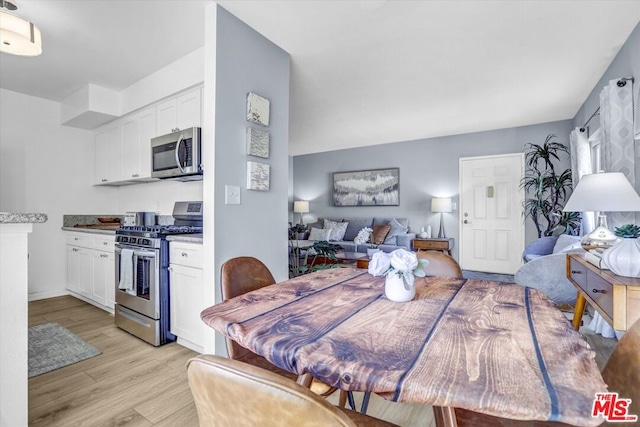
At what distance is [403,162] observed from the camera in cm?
594

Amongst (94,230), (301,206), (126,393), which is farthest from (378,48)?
(301,206)

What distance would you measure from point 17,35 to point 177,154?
111 cm

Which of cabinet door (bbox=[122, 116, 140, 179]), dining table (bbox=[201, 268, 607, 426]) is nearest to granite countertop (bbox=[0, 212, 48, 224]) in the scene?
dining table (bbox=[201, 268, 607, 426])

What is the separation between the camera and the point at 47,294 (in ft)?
12.2

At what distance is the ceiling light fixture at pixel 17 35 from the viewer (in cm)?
173

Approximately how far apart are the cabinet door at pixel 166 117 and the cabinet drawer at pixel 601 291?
338cm

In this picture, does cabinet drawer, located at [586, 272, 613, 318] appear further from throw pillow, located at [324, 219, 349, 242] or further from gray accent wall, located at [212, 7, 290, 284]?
throw pillow, located at [324, 219, 349, 242]

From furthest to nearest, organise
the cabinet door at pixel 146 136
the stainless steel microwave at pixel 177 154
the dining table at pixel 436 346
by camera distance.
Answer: the cabinet door at pixel 146 136, the stainless steel microwave at pixel 177 154, the dining table at pixel 436 346

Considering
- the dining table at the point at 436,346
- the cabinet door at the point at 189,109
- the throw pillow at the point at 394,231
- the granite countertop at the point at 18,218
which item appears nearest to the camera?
the dining table at the point at 436,346

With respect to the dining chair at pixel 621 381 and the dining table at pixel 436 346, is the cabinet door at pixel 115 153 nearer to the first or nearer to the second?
the dining table at pixel 436 346

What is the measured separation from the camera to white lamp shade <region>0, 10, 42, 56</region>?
1.73 metres

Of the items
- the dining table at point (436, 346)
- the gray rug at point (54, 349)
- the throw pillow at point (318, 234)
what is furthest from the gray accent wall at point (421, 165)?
the gray rug at point (54, 349)

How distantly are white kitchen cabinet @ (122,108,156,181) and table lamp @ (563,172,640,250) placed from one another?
379 centimetres

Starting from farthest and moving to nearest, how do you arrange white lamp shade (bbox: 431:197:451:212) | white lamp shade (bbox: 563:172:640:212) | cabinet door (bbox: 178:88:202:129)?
white lamp shade (bbox: 431:197:451:212), cabinet door (bbox: 178:88:202:129), white lamp shade (bbox: 563:172:640:212)
